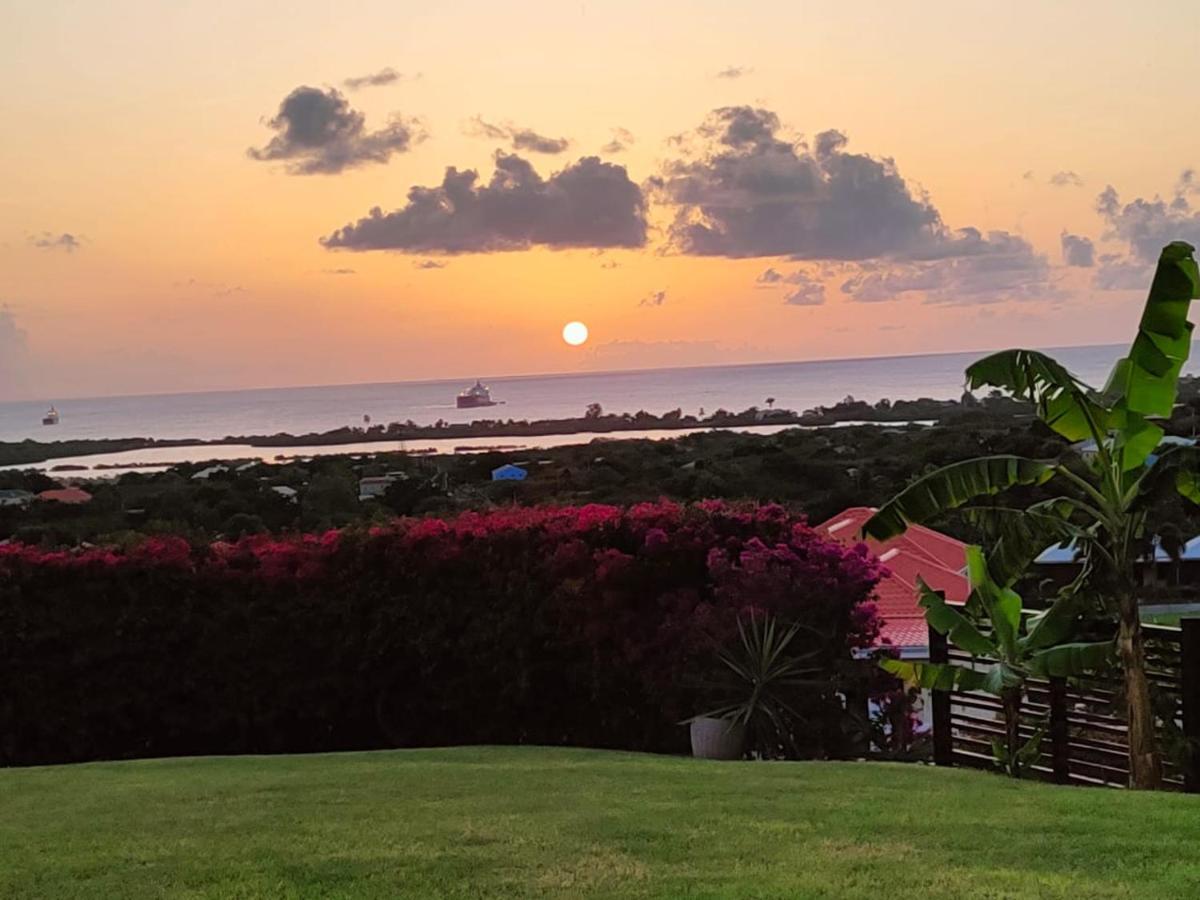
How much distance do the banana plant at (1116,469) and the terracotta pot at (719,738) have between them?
2182mm

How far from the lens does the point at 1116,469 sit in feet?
28.1

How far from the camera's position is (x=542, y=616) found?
11.2 m

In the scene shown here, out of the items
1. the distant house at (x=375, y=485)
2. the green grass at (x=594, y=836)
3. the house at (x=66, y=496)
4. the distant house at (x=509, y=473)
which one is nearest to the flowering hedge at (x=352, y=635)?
the green grass at (x=594, y=836)

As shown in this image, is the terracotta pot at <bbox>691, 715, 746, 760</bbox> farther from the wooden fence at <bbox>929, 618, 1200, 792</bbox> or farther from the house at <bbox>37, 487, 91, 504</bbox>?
the house at <bbox>37, 487, 91, 504</bbox>

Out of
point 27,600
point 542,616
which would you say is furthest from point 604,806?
point 27,600

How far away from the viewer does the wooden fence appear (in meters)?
8.06

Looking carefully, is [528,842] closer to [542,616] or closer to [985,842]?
[985,842]

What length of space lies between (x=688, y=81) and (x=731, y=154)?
3.75 meters

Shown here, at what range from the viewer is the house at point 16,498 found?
21125mm

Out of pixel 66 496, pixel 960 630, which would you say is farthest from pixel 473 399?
pixel 960 630

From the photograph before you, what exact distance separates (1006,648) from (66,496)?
62.3 feet

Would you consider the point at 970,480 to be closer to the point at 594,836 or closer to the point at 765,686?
the point at 765,686

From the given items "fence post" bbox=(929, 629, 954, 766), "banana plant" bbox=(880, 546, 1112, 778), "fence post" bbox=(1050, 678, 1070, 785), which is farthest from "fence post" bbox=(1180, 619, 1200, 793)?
"fence post" bbox=(929, 629, 954, 766)

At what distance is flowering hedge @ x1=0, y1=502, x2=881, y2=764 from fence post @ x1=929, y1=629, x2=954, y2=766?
1.61 meters
